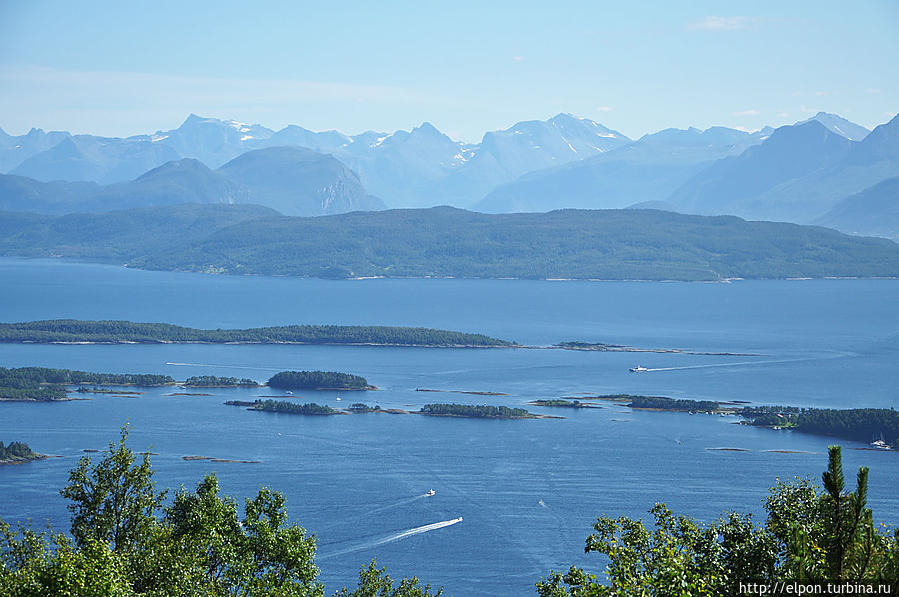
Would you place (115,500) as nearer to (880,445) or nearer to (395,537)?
(395,537)

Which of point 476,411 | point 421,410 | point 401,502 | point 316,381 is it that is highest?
point 316,381

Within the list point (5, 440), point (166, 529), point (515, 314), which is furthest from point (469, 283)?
point (166, 529)

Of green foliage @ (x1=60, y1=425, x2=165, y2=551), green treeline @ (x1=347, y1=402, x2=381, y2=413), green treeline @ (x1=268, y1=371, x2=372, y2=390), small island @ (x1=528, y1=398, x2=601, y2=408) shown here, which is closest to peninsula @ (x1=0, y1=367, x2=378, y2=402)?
green treeline @ (x1=268, y1=371, x2=372, y2=390)

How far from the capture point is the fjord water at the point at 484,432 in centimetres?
4856

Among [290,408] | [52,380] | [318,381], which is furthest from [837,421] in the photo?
[52,380]

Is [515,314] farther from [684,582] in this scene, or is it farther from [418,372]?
[684,582]

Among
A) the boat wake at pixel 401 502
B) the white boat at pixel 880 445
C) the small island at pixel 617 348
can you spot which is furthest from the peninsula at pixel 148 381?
the white boat at pixel 880 445

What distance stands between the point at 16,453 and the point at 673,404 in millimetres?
43188

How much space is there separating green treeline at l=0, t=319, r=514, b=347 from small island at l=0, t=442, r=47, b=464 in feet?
176

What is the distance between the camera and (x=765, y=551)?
18297 millimetres

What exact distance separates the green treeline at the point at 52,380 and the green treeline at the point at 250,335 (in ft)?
81.2

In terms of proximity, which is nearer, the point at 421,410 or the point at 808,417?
the point at 808,417

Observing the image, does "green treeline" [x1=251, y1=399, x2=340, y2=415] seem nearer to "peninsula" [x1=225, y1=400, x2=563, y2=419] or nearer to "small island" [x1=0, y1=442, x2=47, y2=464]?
"peninsula" [x1=225, y1=400, x2=563, y2=419]

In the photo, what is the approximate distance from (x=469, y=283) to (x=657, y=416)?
394 ft
